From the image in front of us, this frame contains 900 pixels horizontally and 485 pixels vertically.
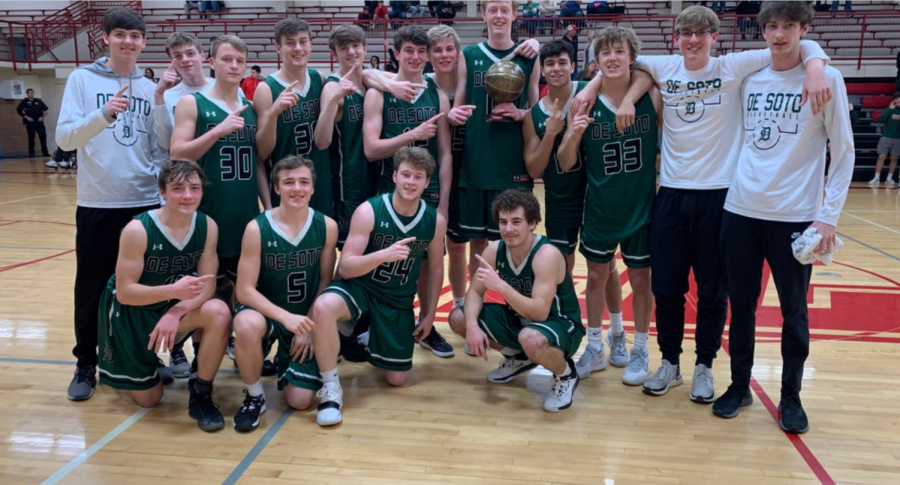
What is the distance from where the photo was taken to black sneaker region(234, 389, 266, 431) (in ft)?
10.9

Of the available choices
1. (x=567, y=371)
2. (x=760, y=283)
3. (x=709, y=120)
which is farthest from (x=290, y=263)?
(x=760, y=283)

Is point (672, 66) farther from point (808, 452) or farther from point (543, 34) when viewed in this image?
point (543, 34)

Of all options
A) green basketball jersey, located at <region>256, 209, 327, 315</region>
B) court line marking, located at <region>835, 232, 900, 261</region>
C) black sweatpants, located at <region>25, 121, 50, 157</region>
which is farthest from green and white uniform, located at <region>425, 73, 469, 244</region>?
black sweatpants, located at <region>25, 121, 50, 157</region>

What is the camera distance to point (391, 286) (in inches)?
153

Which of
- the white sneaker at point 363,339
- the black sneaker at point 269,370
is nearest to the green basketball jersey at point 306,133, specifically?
the white sneaker at point 363,339

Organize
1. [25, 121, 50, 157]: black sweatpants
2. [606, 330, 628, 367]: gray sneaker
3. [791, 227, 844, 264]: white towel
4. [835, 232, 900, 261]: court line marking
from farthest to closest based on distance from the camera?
[25, 121, 50, 157]: black sweatpants, [835, 232, 900, 261]: court line marking, [606, 330, 628, 367]: gray sneaker, [791, 227, 844, 264]: white towel

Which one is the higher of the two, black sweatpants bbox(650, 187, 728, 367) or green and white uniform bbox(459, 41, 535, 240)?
green and white uniform bbox(459, 41, 535, 240)

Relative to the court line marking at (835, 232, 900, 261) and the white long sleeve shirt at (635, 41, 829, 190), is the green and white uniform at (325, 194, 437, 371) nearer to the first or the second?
the white long sleeve shirt at (635, 41, 829, 190)

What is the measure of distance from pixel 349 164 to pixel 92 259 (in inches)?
63.1

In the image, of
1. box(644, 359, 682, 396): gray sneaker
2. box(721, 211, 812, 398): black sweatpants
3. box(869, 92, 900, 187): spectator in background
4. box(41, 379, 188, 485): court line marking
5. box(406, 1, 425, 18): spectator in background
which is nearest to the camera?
box(41, 379, 188, 485): court line marking

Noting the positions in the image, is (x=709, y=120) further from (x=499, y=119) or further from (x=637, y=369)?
(x=637, y=369)

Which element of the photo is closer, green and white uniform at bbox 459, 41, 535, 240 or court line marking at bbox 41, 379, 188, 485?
court line marking at bbox 41, 379, 188, 485

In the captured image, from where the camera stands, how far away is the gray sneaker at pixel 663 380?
12.4 feet

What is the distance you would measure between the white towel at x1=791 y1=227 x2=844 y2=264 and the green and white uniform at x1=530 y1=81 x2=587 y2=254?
1357 millimetres
